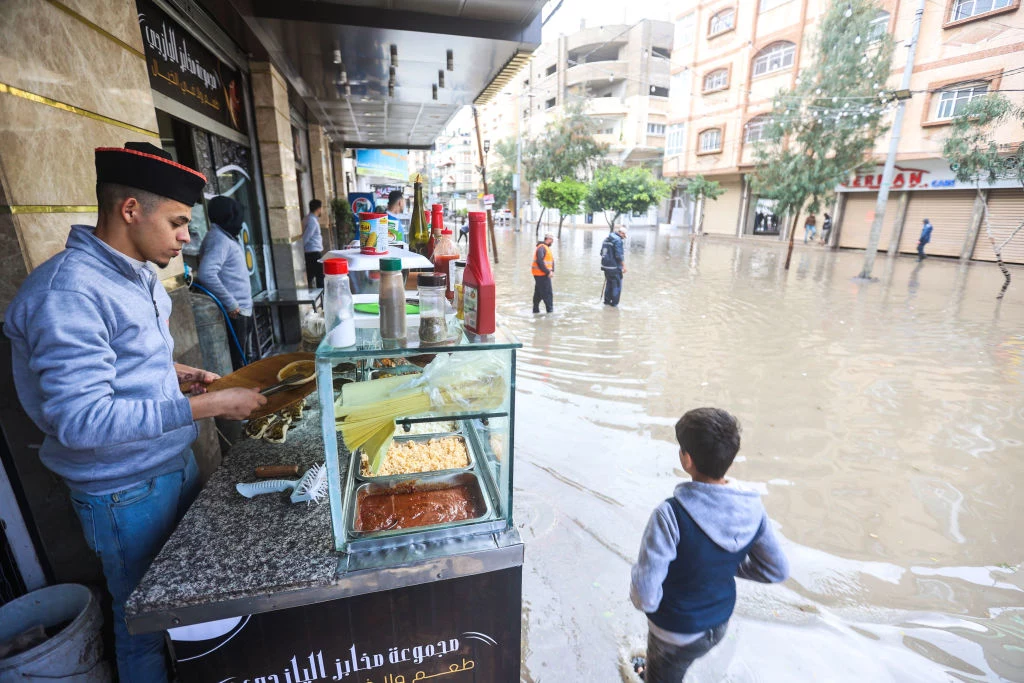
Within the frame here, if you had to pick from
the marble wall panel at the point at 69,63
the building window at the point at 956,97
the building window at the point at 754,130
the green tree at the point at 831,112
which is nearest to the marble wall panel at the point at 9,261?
the marble wall panel at the point at 69,63

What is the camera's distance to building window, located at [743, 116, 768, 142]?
25.0 m

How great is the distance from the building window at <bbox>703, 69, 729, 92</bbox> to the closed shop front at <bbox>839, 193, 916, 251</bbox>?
983 centimetres

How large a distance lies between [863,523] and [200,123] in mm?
6376

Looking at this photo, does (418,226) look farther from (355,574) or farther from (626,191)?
(626,191)

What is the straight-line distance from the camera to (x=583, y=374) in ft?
21.8

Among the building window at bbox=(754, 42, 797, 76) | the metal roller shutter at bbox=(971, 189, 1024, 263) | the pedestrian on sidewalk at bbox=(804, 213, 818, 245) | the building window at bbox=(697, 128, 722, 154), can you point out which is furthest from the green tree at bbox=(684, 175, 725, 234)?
the metal roller shutter at bbox=(971, 189, 1024, 263)

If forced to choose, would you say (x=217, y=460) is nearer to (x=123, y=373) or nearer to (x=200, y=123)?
(x=123, y=373)

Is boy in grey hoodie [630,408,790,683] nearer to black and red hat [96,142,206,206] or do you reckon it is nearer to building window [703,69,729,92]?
black and red hat [96,142,206,206]

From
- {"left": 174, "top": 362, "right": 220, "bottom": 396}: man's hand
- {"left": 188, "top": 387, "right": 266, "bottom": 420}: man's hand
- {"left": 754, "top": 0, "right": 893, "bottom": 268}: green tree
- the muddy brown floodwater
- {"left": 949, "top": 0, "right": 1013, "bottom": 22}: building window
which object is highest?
{"left": 949, "top": 0, "right": 1013, "bottom": 22}: building window

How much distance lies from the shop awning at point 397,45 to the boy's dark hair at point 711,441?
4.09 meters

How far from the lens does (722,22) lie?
2614 cm

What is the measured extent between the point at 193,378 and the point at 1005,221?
2491cm

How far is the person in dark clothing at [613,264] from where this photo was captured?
9789 millimetres

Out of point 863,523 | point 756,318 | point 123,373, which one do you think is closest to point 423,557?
point 123,373
